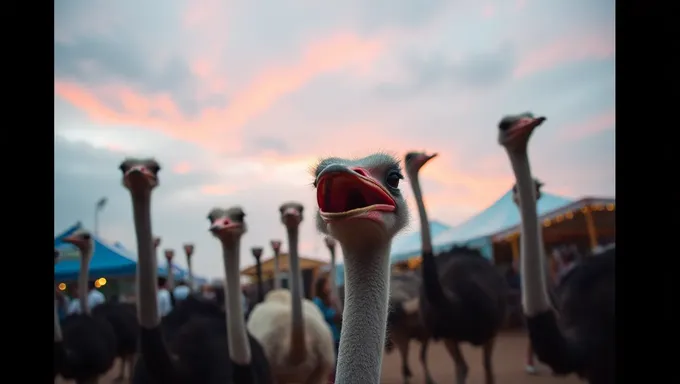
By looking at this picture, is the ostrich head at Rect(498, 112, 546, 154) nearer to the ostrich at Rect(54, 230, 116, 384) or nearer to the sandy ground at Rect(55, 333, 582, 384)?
the sandy ground at Rect(55, 333, 582, 384)

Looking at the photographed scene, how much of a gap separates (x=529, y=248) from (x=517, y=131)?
22.1 inches

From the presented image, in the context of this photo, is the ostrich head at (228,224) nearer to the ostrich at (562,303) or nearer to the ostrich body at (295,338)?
the ostrich body at (295,338)

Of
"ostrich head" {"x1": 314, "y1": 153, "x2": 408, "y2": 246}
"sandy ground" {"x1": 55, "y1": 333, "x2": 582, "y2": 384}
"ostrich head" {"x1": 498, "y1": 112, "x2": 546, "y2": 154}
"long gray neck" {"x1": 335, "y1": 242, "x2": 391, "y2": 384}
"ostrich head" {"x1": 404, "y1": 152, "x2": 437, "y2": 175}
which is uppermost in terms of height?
"ostrich head" {"x1": 404, "y1": 152, "x2": 437, "y2": 175}

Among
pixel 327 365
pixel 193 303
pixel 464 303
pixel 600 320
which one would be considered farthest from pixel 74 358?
pixel 600 320

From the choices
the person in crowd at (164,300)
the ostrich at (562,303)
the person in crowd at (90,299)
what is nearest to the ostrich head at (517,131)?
the ostrich at (562,303)

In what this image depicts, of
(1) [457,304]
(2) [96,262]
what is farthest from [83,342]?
(1) [457,304]

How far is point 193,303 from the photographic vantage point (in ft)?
11.6

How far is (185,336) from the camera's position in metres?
2.93

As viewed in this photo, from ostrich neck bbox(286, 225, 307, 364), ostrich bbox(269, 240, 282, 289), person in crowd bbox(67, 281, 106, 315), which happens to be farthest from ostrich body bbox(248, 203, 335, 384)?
ostrich bbox(269, 240, 282, 289)

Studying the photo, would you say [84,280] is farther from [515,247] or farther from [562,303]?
[515,247]

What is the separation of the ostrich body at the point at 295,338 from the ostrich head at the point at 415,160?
831mm

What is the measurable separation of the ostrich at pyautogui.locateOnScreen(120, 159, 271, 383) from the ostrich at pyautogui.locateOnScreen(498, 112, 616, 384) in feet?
4.22

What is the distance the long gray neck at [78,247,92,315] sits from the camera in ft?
14.1
